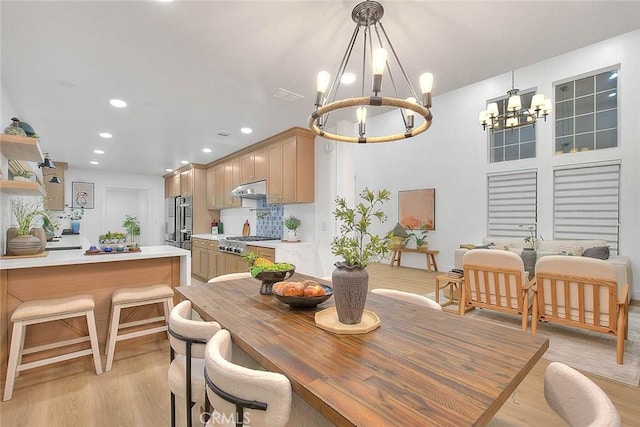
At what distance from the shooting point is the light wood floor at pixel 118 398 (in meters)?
1.78

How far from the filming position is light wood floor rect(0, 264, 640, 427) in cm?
178

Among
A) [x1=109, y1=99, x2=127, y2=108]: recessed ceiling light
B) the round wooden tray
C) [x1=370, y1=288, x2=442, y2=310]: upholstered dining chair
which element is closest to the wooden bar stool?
the round wooden tray

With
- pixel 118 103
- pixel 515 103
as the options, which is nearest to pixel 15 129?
pixel 118 103

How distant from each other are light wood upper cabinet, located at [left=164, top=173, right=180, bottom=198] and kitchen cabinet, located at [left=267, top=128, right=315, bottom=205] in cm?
425

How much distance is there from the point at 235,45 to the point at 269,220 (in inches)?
137

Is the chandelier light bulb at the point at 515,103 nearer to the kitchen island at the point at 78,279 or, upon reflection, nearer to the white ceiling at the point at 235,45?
the white ceiling at the point at 235,45

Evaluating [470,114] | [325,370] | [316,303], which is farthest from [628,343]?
[470,114]

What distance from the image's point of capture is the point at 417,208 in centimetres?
736

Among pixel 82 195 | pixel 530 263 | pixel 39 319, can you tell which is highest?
pixel 82 195

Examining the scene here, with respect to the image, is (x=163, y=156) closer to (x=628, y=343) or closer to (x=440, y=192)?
(x=440, y=192)

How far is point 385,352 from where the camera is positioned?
1.05 m

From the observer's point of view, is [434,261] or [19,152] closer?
[19,152]

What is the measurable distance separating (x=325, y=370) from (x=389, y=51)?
6.73 ft

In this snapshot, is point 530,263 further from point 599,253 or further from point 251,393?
point 251,393
